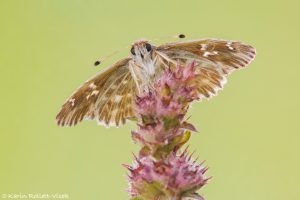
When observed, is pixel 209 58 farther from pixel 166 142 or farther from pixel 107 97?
pixel 166 142

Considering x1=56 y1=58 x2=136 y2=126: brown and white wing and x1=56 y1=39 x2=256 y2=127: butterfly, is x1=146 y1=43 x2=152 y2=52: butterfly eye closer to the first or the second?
x1=56 y1=39 x2=256 y2=127: butterfly

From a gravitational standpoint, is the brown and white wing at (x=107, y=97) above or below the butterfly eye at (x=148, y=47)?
below

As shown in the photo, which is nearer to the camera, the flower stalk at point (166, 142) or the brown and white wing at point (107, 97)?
the flower stalk at point (166, 142)

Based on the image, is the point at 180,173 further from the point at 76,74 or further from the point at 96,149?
the point at 76,74

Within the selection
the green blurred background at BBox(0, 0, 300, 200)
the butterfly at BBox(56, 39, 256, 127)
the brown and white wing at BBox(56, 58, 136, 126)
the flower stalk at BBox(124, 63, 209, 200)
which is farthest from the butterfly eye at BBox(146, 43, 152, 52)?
the green blurred background at BBox(0, 0, 300, 200)

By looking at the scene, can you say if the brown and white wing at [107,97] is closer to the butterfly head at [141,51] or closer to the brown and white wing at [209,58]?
the butterfly head at [141,51]

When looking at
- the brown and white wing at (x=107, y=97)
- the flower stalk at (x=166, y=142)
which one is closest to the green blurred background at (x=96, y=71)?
the brown and white wing at (x=107, y=97)

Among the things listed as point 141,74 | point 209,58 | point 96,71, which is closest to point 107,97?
point 141,74
